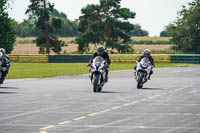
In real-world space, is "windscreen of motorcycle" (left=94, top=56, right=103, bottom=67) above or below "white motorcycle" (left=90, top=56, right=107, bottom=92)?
above

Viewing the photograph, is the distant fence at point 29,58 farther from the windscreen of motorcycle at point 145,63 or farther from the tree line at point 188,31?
the windscreen of motorcycle at point 145,63

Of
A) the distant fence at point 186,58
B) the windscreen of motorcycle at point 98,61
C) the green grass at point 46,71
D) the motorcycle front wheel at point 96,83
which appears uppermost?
the windscreen of motorcycle at point 98,61

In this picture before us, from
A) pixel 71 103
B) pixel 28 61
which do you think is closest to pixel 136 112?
pixel 71 103

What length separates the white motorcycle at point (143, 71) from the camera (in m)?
25.4

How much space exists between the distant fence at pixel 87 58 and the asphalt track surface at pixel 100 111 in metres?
38.4

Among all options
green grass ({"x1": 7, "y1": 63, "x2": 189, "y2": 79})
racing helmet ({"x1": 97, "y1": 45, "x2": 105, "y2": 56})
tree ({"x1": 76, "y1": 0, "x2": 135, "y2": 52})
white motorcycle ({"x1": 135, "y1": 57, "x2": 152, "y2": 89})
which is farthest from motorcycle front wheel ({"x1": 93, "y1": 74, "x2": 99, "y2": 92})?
tree ({"x1": 76, "y1": 0, "x2": 135, "y2": 52})

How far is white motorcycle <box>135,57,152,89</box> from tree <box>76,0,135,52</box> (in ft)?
249

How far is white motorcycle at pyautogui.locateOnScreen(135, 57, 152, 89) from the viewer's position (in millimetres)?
25359

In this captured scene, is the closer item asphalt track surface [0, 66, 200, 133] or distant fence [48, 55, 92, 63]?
asphalt track surface [0, 66, 200, 133]

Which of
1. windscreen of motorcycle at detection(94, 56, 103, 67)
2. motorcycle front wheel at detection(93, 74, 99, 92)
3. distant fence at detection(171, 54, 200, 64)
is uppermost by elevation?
windscreen of motorcycle at detection(94, 56, 103, 67)

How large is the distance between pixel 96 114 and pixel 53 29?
9666cm

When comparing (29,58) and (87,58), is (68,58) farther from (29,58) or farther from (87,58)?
(29,58)

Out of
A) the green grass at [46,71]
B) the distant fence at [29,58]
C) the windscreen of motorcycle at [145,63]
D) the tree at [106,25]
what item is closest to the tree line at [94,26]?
the tree at [106,25]

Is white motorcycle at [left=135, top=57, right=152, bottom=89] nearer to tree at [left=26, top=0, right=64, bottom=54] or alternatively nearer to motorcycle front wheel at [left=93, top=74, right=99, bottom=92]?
motorcycle front wheel at [left=93, top=74, right=99, bottom=92]
